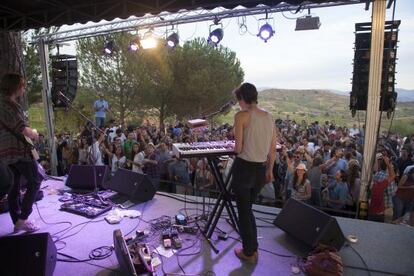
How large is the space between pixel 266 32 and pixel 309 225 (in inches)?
158

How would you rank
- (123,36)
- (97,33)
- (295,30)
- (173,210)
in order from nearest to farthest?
(173,210)
(295,30)
(97,33)
(123,36)

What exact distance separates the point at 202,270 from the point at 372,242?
178cm

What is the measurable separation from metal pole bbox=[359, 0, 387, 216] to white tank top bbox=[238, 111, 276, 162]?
2194 mm

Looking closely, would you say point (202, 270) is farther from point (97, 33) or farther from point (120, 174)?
point (97, 33)

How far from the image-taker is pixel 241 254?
2650 mm

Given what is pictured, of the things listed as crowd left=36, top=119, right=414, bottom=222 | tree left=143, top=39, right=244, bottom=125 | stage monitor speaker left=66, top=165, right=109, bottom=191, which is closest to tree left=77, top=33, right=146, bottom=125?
tree left=143, top=39, right=244, bottom=125

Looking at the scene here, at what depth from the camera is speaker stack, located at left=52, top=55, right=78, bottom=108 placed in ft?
22.8

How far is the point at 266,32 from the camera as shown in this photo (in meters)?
5.70

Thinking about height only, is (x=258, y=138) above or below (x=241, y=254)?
above

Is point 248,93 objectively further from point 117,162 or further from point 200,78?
point 200,78

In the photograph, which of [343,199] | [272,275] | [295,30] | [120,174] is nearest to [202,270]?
[272,275]

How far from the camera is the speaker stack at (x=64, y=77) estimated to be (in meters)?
6.94

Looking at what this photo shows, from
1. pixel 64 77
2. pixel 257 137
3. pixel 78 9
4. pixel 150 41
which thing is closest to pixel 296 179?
pixel 257 137

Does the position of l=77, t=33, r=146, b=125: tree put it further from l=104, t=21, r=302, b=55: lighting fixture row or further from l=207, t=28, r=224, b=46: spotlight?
l=207, t=28, r=224, b=46: spotlight
